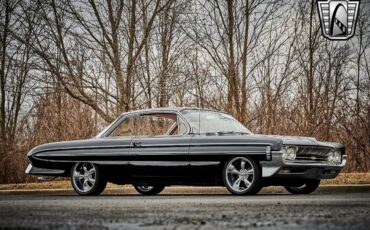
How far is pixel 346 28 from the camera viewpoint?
20672 millimetres

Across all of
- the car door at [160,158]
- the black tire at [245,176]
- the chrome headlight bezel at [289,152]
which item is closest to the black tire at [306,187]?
the chrome headlight bezel at [289,152]

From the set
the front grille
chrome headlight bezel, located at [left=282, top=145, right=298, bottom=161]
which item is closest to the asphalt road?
chrome headlight bezel, located at [left=282, top=145, right=298, bottom=161]

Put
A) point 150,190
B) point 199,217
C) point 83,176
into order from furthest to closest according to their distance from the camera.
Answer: point 150,190 < point 83,176 < point 199,217

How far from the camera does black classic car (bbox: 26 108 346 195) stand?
34.5 ft

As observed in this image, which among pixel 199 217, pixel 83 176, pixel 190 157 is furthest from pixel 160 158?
pixel 199 217

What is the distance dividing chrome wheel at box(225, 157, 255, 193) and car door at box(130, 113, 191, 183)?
2.43 ft

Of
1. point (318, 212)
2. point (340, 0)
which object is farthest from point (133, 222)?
point (340, 0)

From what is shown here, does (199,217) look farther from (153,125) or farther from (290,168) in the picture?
(153,125)

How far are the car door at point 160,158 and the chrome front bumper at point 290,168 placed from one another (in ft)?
4.50

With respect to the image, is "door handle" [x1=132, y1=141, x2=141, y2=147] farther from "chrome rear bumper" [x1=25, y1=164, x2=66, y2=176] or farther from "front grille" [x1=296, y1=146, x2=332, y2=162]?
"front grille" [x1=296, y1=146, x2=332, y2=162]

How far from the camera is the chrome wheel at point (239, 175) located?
1061 centimetres

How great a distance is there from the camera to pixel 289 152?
34.4ft

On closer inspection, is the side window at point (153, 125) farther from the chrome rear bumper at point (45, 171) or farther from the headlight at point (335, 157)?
the headlight at point (335, 157)

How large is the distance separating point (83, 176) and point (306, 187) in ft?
12.5
